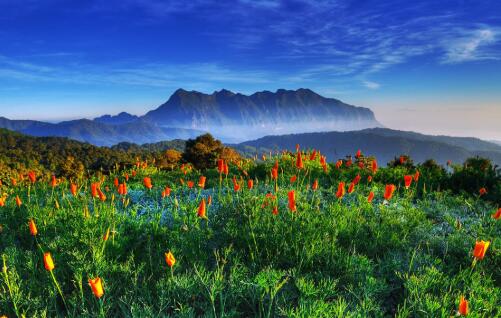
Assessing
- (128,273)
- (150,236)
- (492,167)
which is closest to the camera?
(128,273)

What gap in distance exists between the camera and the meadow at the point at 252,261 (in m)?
3.37

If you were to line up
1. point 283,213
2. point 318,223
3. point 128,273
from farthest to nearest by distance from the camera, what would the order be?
point 283,213
point 318,223
point 128,273

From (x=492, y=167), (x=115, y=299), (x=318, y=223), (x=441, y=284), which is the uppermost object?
(x=492, y=167)

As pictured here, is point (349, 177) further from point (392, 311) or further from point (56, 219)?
point (56, 219)

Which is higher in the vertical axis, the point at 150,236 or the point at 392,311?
the point at 150,236

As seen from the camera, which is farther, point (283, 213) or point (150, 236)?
point (283, 213)

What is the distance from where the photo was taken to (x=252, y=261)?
13.7ft

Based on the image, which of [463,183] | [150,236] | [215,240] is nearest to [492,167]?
[463,183]

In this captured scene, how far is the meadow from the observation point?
3.37 m

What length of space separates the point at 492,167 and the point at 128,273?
1076 centimetres

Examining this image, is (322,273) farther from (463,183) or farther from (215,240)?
(463,183)

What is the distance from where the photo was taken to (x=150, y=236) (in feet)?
15.4

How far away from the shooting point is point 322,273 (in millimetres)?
4000

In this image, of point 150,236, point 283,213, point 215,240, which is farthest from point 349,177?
point 150,236
